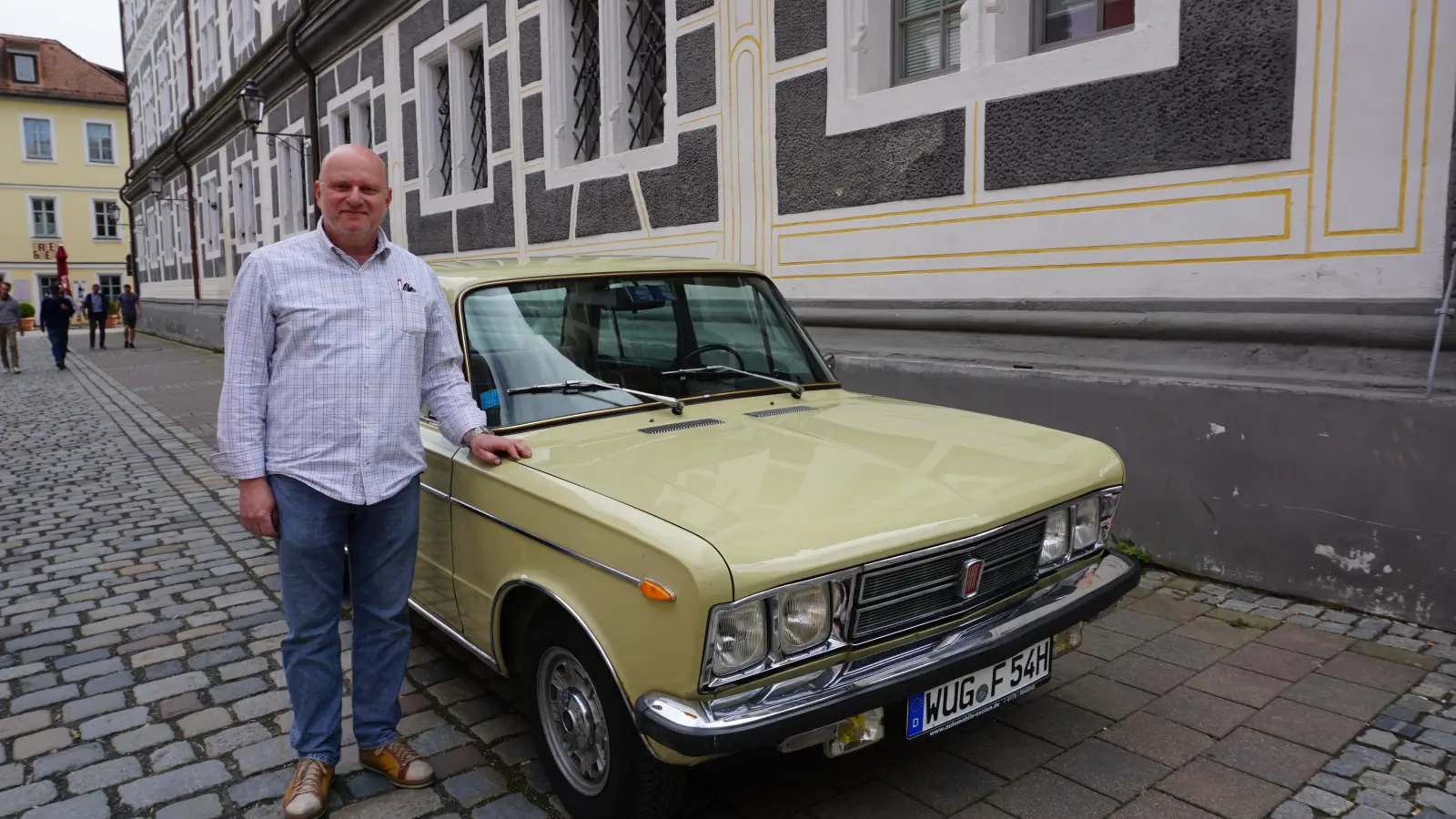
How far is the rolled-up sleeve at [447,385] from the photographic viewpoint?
3.16 meters

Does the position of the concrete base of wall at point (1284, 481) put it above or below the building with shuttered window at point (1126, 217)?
below

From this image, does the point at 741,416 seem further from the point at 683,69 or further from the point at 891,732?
the point at 683,69

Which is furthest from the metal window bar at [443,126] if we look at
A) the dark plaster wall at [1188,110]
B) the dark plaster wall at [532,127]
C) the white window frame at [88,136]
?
the white window frame at [88,136]

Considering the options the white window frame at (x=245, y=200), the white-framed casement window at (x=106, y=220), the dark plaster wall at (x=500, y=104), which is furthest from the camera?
the white-framed casement window at (x=106, y=220)

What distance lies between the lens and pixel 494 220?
37.7ft

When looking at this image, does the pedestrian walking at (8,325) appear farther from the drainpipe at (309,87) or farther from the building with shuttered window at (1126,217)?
the building with shuttered window at (1126,217)

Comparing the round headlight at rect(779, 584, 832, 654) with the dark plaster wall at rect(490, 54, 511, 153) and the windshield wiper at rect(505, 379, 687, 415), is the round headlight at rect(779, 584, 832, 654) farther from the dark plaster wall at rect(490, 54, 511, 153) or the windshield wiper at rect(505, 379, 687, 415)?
the dark plaster wall at rect(490, 54, 511, 153)

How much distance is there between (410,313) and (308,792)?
1406 millimetres

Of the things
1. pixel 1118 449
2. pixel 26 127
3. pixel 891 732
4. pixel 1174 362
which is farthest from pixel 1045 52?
pixel 26 127

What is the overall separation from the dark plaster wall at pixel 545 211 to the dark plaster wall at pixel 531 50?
1002 millimetres

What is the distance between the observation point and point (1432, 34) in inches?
163

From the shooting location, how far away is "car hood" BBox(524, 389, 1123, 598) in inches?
97.4

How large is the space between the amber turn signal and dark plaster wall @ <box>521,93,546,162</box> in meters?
8.66

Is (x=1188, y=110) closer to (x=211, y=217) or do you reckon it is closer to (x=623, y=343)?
(x=623, y=343)
